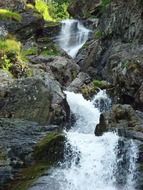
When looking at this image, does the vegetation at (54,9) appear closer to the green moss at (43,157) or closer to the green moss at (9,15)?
the green moss at (9,15)

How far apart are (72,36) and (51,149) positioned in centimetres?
3045

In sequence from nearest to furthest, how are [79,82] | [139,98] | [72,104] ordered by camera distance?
[139,98] → [72,104] → [79,82]

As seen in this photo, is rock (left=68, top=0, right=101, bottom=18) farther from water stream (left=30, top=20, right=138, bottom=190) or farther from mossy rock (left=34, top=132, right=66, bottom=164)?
mossy rock (left=34, top=132, right=66, bottom=164)

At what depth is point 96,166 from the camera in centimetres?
1644

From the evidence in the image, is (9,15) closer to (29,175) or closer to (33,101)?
(33,101)

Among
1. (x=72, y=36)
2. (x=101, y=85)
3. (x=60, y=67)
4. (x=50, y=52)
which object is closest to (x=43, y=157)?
(x=101, y=85)

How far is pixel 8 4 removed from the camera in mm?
44469

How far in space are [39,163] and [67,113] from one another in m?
8.06

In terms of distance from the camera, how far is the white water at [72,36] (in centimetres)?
4341

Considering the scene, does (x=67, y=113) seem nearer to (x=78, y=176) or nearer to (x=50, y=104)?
(x=50, y=104)

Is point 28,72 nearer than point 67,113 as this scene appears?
No

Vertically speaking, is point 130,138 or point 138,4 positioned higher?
point 138,4

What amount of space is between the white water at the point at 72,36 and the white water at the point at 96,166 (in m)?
24.7

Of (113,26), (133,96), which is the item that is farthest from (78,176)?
(113,26)
